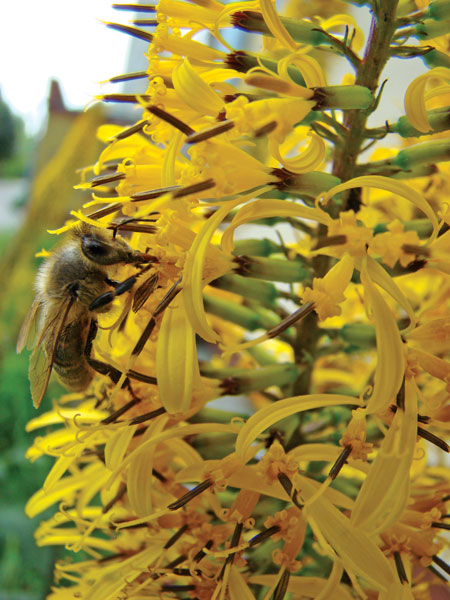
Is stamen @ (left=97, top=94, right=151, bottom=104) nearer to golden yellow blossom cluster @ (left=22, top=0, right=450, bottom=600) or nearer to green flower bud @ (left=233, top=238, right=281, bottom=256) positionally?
golden yellow blossom cluster @ (left=22, top=0, right=450, bottom=600)

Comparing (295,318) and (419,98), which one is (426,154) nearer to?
(419,98)

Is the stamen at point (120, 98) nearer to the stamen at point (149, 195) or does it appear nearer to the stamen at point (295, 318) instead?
the stamen at point (149, 195)

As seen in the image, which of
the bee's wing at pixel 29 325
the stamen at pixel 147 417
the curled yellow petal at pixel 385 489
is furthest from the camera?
the bee's wing at pixel 29 325

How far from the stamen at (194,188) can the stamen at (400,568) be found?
31 cm

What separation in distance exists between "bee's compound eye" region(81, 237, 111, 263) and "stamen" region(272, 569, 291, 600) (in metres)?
0.29

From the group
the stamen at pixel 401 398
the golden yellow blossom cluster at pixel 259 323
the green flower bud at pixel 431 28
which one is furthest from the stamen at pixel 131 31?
the stamen at pixel 401 398

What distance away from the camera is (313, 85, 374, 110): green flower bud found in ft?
1.45

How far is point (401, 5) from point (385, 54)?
44mm

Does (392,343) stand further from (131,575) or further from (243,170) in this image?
(131,575)

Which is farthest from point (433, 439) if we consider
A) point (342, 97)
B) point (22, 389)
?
point (22, 389)

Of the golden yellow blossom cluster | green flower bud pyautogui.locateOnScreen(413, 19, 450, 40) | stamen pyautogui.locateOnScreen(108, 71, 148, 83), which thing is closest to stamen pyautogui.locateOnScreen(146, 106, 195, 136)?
the golden yellow blossom cluster

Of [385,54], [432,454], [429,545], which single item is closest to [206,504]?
[429,545]

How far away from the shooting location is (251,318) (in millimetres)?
614

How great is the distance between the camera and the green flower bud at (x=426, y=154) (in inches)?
19.7
